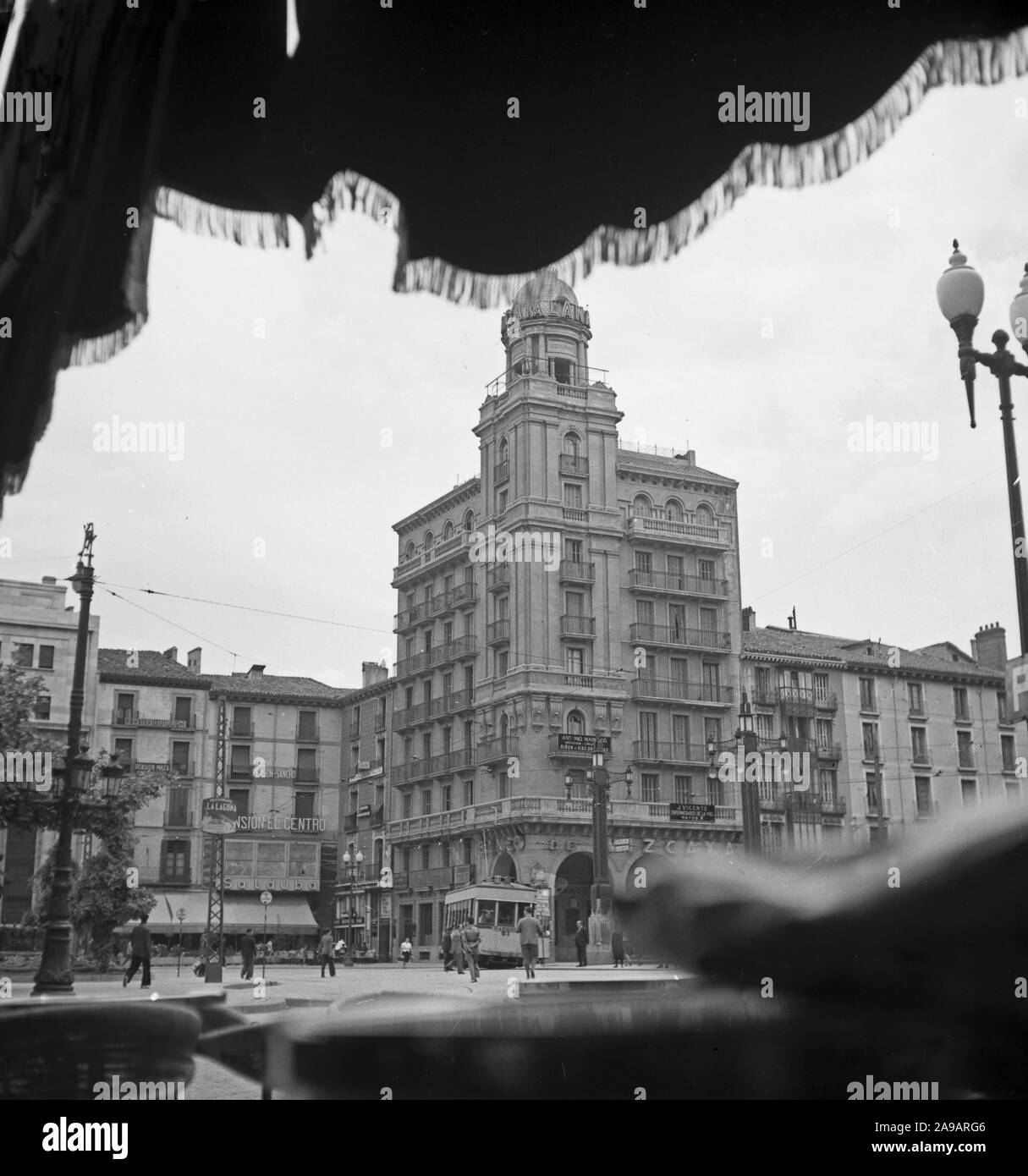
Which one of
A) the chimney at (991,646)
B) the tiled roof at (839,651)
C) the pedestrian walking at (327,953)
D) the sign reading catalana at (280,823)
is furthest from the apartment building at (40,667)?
the chimney at (991,646)

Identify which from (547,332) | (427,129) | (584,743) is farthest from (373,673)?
(427,129)

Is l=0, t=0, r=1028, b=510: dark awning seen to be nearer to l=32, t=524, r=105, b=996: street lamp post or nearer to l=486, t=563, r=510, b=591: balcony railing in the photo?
l=32, t=524, r=105, b=996: street lamp post

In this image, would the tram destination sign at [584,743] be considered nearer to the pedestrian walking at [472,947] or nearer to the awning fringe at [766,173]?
the pedestrian walking at [472,947]

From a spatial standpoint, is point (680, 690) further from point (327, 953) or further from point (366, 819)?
point (327, 953)
